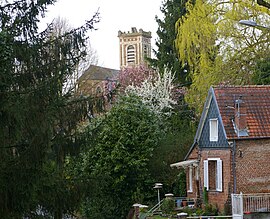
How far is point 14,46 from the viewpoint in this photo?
14281 millimetres

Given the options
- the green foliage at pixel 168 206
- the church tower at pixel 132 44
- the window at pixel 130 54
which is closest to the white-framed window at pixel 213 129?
the green foliage at pixel 168 206

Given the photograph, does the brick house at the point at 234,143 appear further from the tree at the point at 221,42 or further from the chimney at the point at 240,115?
the tree at the point at 221,42

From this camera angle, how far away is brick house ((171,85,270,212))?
2694cm

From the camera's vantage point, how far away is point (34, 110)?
1390cm

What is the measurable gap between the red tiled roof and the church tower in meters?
84.7

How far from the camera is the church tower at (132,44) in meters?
116

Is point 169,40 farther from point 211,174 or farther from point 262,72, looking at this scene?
point 211,174

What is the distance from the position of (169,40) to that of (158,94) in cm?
949

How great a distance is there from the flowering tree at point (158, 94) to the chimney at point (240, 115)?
12.1 m

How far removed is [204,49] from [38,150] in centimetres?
2169

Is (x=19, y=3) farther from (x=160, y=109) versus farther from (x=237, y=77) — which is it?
(x=160, y=109)

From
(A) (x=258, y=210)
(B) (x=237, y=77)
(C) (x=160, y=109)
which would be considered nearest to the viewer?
(A) (x=258, y=210)

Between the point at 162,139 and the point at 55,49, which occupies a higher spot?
the point at 55,49

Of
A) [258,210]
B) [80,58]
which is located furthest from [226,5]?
[80,58]
